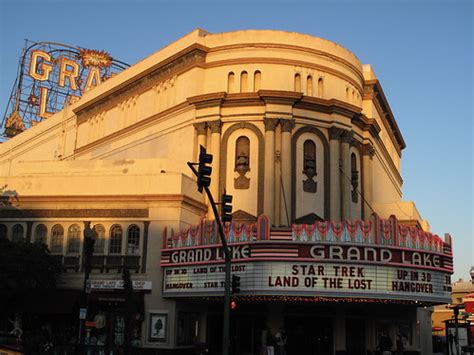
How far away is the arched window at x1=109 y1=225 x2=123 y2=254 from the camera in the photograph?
3675 centimetres

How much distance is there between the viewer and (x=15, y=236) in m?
38.9

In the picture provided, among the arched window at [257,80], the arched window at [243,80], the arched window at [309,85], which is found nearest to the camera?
the arched window at [257,80]

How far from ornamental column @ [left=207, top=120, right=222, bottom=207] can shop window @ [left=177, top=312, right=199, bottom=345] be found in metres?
8.13

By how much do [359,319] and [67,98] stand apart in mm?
54291

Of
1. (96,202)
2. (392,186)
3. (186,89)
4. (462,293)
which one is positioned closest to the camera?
(96,202)

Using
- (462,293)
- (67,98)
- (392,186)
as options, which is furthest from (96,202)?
(462,293)

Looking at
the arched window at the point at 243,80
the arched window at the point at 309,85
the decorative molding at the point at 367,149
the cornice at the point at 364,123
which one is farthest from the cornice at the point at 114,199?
the decorative molding at the point at 367,149

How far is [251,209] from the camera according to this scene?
40.0 m

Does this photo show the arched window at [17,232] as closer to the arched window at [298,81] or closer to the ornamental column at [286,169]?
the ornamental column at [286,169]

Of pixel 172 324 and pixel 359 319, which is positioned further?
pixel 359 319

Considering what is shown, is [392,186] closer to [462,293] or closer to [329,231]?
[329,231]

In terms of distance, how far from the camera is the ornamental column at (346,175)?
4153 cm

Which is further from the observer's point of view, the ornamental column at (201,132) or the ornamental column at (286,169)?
the ornamental column at (201,132)

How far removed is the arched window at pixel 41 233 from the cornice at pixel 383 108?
26915mm
